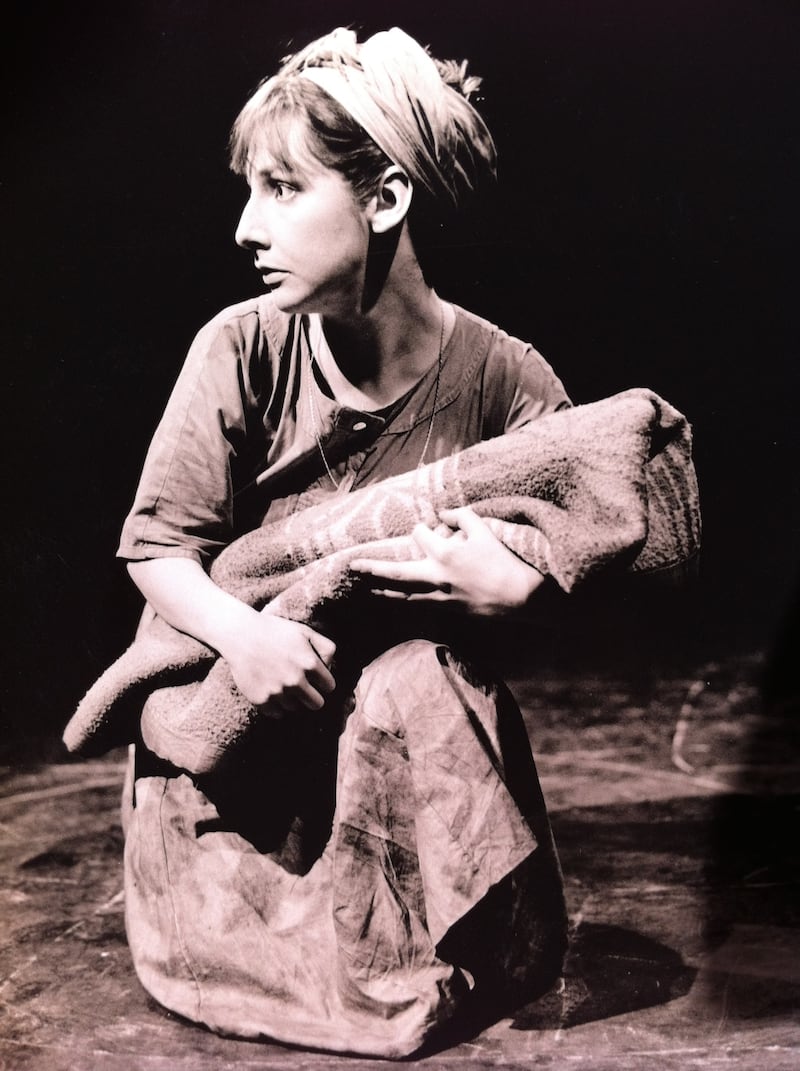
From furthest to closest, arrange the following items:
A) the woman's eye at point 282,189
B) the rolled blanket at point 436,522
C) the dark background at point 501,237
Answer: the dark background at point 501,237, the woman's eye at point 282,189, the rolled blanket at point 436,522

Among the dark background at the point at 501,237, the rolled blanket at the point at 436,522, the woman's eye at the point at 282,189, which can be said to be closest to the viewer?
the rolled blanket at the point at 436,522

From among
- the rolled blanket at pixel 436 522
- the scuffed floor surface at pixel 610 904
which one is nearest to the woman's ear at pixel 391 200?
the rolled blanket at pixel 436 522

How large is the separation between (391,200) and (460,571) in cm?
49

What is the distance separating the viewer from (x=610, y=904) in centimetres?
192

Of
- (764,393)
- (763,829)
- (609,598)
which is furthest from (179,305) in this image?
(763,829)

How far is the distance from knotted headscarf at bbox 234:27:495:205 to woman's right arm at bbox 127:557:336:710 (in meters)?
0.60

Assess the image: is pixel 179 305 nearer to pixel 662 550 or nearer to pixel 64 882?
pixel 662 550

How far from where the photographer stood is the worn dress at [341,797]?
64.4 inches

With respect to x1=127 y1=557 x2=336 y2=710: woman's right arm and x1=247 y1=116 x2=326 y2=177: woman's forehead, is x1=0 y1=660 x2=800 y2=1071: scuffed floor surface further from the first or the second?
x1=247 y1=116 x2=326 y2=177: woman's forehead

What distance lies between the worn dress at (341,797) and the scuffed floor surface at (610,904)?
7 cm

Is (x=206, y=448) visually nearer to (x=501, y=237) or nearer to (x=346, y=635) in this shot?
(x=346, y=635)

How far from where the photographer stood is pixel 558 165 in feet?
5.87

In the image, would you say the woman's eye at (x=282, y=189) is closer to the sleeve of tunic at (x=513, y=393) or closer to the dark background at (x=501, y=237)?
the dark background at (x=501, y=237)

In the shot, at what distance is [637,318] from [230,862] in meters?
0.94
